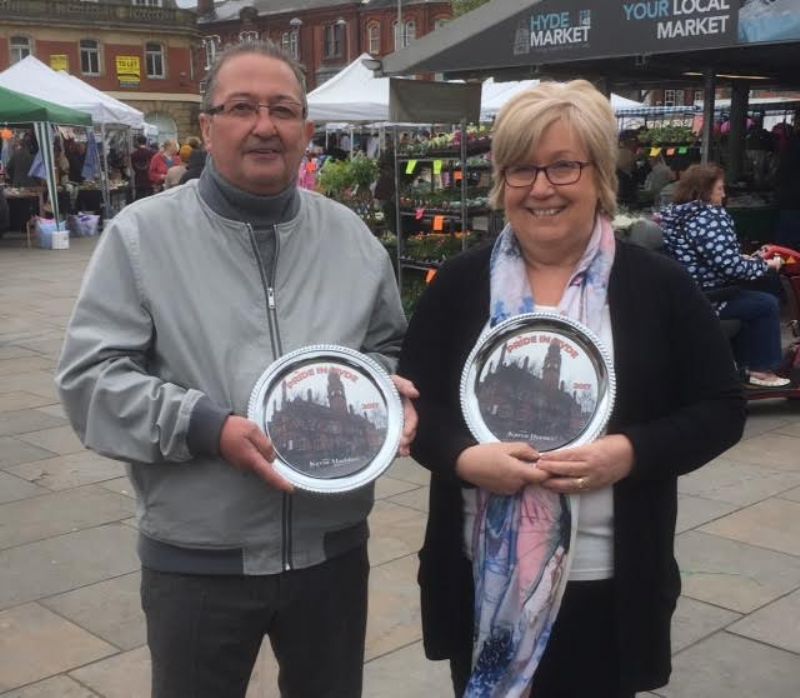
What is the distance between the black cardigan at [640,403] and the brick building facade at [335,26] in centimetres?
6436

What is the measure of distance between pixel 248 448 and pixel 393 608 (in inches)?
Answer: 88.3

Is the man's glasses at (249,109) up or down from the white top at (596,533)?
up

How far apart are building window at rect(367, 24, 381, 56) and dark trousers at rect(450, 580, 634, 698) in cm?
6906

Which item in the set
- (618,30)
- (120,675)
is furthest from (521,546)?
(618,30)

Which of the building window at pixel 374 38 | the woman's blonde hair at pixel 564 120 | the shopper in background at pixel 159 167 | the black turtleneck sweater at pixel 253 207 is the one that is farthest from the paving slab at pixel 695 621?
the building window at pixel 374 38

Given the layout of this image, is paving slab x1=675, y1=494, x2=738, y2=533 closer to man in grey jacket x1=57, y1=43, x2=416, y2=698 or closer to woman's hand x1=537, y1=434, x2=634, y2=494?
woman's hand x1=537, y1=434, x2=634, y2=494

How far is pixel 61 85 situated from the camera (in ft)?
61.1

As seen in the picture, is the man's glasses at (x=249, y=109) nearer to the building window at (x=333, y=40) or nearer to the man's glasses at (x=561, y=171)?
the man's glasses at (x=561, y=171)

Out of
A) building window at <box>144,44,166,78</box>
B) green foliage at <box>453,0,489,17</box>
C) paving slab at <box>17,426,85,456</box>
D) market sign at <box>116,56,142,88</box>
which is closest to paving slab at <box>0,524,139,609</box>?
paving slab at <box>17,426,85,456</box>

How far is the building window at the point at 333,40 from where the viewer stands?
6956 centimetres

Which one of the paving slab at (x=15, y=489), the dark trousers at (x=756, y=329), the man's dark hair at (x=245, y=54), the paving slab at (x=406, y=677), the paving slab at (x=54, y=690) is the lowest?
the paving slab at (x=15, y=489)

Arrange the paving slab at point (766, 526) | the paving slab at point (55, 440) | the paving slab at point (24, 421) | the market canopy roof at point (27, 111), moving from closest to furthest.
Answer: the paving slab at point (766, 526) → the paving slab at point (55, 440) → the paving slab at point (24, 421) → the market canopy roof at point (27, 111)

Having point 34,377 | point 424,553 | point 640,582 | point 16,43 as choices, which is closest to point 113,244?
point 424,553

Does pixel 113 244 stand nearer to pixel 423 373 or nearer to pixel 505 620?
pixel 423 373
